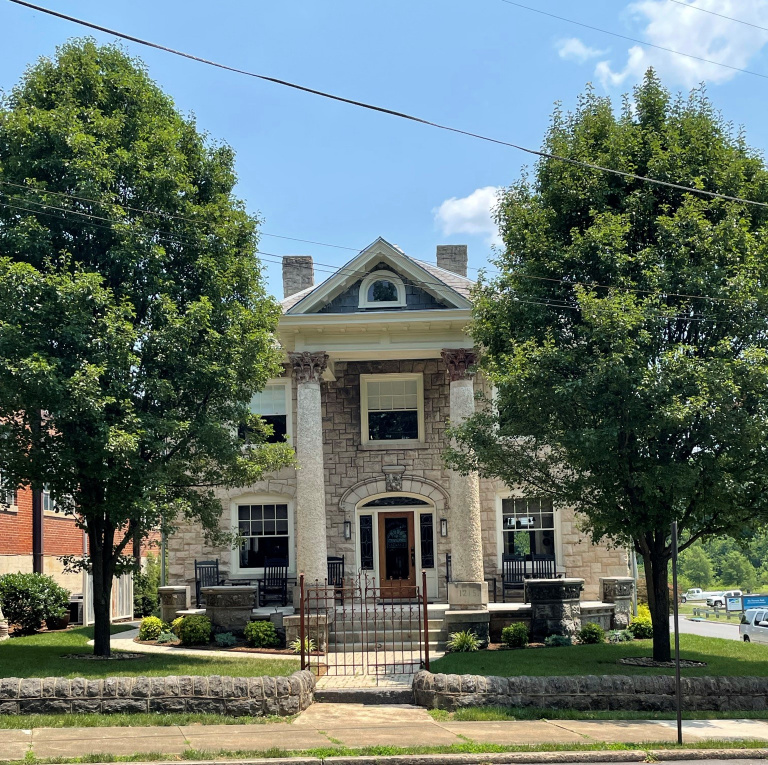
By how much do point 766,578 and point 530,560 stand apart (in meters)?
113

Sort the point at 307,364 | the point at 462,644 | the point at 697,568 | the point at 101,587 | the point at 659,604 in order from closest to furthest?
the point at 659,604, the point at 101,587, the point at 462,644, the point at 307,364, the point at 697,568

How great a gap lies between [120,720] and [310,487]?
9219 mm

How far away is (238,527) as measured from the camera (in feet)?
78.8

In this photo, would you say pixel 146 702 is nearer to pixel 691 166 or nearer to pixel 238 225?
pixel 238 225

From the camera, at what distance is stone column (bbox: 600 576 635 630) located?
2166 centimetres

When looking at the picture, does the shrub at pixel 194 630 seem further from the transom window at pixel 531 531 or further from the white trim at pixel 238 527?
the transom window at pixel 531 531

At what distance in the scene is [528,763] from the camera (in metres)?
10.2

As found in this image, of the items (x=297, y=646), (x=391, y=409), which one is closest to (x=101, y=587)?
(x=297, y=646)

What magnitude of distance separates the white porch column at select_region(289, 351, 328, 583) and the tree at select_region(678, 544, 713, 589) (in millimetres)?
111962

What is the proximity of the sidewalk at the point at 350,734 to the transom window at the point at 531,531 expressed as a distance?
11.2 metres

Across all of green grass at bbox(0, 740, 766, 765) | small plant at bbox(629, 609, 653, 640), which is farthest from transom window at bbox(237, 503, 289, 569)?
green grass at bbox(0, 740, 766, 765)

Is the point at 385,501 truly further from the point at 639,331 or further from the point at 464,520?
the point at 639,331

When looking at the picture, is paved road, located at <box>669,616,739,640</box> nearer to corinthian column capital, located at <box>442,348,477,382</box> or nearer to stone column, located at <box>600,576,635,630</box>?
stone column, located at <box>600,576,635,630</box>

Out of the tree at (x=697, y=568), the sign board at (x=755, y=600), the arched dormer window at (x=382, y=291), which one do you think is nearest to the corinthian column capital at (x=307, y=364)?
the arched dormer window at (x=382, y=291)
